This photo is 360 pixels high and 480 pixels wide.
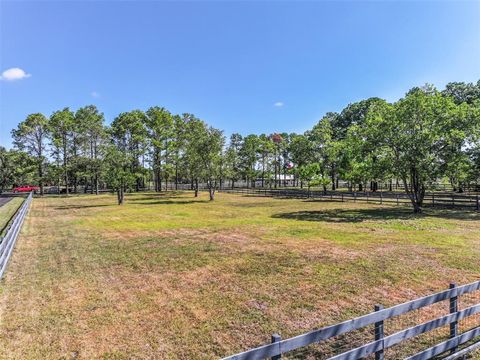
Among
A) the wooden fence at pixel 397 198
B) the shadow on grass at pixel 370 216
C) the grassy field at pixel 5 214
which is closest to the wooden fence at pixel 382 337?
the shadow on grass at pixel 370 216

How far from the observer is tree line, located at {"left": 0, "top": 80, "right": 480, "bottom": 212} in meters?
23.7

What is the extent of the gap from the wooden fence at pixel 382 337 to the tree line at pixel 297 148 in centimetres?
2055

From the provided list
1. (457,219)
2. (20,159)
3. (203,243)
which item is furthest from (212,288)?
(20,159)

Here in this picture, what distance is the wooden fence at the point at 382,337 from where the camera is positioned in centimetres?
346

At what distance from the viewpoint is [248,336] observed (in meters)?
5.86

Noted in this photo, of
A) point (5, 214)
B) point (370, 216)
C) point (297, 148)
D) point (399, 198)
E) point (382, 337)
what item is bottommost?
point (370, 216)

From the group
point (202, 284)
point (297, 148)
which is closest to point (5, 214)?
point (202, 284)

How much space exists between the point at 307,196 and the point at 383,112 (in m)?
22.3

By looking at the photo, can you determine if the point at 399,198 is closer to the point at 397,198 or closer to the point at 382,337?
the point at 397,198

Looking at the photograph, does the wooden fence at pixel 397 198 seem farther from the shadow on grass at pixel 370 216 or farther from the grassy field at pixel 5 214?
the grassy field at pixel 5 214

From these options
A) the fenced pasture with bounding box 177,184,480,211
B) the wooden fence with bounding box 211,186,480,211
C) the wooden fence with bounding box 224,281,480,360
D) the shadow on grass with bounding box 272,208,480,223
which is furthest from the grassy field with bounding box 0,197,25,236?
the wooden fence with bounding box 211,186,480,211

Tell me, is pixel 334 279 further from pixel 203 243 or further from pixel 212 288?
pixel 203 243

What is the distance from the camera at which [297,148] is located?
5900 centimetres

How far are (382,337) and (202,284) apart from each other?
211 inches
